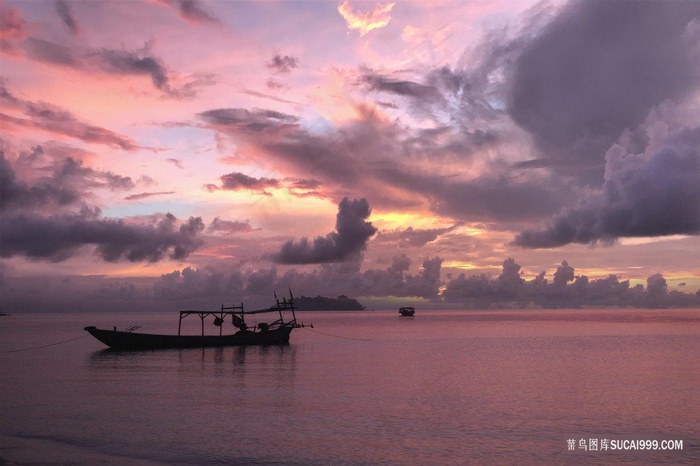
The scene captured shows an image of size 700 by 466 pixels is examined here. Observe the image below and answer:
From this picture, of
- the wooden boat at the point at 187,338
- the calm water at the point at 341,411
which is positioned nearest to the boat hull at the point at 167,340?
A: the wooden boat at the point at 187,338

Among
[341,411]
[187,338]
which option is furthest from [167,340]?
[341,411]

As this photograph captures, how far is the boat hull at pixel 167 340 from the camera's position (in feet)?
259

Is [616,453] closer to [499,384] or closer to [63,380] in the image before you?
[499,384]

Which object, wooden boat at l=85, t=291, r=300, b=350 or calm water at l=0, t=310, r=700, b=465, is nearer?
calm water at l=0, t=310, r=700, b=465

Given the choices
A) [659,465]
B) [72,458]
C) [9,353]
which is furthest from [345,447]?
[9,353]

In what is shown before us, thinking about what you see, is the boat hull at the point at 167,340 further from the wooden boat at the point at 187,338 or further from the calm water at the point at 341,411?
the calm water at the point at 341,411

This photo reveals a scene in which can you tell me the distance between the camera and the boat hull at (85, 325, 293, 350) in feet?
259

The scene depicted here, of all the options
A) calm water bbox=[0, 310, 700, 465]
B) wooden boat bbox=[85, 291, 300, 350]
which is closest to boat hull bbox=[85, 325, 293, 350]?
wooden boat bbox=[85, 291, 300, 350]

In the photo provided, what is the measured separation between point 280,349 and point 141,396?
45.7 m

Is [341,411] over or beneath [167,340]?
beneath

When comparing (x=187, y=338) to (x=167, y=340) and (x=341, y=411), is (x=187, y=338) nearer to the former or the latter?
(x=167, y=340)

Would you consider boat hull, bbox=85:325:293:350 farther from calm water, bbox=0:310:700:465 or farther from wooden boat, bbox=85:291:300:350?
calm water, bbox=0:310:700:465

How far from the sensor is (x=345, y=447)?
27.9m

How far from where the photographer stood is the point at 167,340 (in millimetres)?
78938
